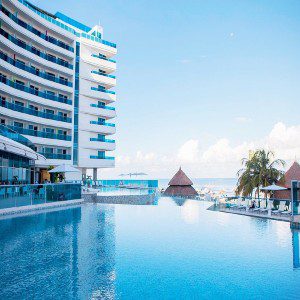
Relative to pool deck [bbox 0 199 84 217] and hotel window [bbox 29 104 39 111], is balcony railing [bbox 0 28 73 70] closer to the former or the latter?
hotel window [bbox 29 104 39 111]

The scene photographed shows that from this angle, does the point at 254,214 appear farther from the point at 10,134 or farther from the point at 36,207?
the point at 10,134

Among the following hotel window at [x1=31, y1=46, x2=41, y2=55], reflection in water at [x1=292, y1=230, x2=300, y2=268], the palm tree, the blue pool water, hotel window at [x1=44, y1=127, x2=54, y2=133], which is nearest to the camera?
the blue pool water

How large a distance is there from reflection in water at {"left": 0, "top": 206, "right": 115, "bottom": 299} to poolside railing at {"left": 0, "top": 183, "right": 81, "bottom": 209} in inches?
72.3

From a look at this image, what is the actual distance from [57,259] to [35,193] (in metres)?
12.2

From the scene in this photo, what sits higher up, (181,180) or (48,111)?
(48,111)

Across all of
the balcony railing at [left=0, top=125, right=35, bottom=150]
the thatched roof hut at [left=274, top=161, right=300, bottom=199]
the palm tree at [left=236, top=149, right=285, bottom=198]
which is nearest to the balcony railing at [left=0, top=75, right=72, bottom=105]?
the balcony railing at [left=0, top=125, right=35, bottom=150]

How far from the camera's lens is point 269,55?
3891 centimetres

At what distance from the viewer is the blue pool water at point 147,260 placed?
723 cm

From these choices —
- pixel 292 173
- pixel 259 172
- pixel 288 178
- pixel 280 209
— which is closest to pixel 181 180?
pixel 259 172

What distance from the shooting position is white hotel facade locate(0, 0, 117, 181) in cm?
3572

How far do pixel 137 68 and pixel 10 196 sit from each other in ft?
152

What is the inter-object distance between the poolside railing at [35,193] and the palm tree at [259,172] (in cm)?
1470

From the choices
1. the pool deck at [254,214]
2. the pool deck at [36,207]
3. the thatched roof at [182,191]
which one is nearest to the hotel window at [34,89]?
the pool deck at [36,207]

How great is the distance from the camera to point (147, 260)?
392 inches
